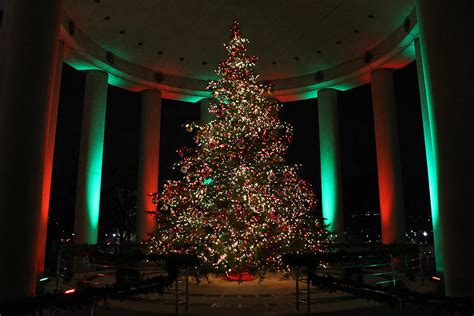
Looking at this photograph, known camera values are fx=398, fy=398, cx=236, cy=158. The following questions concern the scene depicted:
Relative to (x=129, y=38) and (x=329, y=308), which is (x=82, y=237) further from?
(x=329, y=308)

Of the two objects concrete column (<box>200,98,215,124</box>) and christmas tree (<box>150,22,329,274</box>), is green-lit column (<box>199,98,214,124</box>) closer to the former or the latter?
concrete column (<box>200,98,215,124</box>)

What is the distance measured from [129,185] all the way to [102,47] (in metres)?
14.7

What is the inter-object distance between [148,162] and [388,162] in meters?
10.8

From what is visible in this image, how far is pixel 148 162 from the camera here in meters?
18.9

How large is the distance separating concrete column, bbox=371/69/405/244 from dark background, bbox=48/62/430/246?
29.5ft

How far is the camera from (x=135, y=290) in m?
6.10

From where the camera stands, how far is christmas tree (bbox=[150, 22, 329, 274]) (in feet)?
34.2

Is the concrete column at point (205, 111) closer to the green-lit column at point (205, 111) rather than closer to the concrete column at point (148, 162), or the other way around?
the green-lit column at point (205, 111)

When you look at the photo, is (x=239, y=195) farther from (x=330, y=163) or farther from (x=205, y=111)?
(x=205, y=111)
